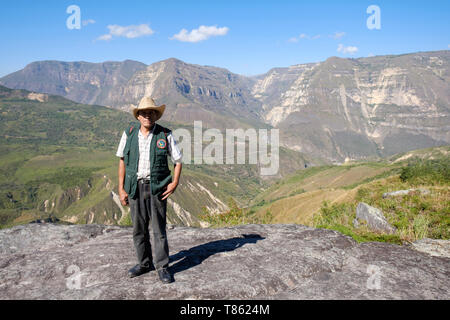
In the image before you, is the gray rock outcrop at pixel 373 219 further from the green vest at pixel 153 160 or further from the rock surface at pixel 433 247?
the green vest at pixel 153 160

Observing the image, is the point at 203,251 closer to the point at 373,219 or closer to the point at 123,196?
the point at 123,196

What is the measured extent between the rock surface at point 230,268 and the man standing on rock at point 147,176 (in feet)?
1.85

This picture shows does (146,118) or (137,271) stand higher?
(146,118)

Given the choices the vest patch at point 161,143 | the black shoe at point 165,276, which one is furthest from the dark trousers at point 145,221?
the vest patch at point 161,143

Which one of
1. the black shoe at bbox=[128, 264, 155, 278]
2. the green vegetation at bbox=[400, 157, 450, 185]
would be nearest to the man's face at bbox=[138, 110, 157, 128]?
the black shoe at bbox=[128, 264, 155, 278]

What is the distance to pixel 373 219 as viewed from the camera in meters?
9.77

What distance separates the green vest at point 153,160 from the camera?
561 cm

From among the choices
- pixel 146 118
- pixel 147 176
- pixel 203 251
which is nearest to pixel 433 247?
pixel 203 251

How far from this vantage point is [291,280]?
17.6 ft

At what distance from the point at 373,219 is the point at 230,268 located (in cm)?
627

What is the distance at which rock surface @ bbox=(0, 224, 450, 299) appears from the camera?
191 inches
